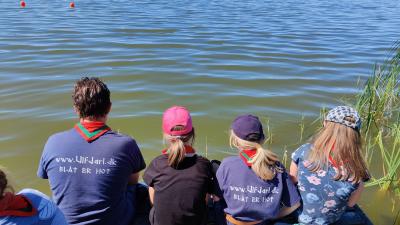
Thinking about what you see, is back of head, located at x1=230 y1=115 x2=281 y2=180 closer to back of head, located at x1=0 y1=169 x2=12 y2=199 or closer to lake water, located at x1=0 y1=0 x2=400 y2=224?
back of head, located at x1=0 y1=169 x2=12 y2=199

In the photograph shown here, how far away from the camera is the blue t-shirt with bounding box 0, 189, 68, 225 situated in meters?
2.30

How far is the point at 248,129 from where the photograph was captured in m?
3.20

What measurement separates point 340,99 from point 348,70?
8.08ft

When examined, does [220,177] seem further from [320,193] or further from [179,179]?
[320,193]

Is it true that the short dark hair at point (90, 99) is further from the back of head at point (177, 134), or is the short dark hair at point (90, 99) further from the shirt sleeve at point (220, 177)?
the shirt sleeve at point (220, 177)

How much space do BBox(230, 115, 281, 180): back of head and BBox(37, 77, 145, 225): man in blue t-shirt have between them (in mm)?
827

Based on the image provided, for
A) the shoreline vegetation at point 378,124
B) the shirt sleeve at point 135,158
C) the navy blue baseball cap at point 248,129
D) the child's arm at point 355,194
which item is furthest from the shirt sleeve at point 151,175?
the shoreline vegetation at point 378,124

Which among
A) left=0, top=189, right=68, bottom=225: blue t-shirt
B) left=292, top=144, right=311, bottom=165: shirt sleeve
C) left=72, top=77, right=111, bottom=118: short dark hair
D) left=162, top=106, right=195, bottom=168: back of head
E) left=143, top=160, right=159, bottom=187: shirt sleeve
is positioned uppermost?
left=72, top=77, right=111, bottom=118: short dark hair

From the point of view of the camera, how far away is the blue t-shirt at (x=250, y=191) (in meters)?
3.19

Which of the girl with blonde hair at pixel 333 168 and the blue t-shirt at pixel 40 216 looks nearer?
the blue t-shirt at pixel 40 216

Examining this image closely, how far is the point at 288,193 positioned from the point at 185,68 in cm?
660

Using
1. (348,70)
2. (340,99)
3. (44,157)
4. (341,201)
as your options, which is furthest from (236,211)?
(348,70)

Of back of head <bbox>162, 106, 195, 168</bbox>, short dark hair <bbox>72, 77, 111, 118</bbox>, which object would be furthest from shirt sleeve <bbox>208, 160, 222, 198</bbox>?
short dark hair <bbox>72, 77, 111, 118</bbox>

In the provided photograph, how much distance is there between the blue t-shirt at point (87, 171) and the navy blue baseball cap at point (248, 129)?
83 centimetres
